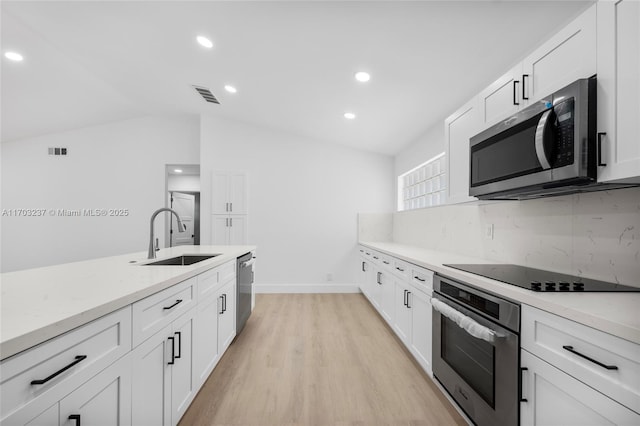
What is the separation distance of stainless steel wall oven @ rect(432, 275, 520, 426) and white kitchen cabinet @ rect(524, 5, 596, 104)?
104 cm

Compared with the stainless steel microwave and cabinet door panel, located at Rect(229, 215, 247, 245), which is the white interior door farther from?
the stainless steel microwave

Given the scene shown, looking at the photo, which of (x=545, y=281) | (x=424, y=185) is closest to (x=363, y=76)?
(x=424, y=185)

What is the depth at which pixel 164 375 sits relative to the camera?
1.37 m

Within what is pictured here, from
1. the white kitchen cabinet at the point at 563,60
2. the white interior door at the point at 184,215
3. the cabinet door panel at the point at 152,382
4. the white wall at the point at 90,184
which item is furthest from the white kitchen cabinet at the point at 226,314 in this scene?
the white wall at the point at 90,184

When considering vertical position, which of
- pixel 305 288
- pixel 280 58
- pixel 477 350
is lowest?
pixel 305 288

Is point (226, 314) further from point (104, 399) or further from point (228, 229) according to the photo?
point (228, 229)

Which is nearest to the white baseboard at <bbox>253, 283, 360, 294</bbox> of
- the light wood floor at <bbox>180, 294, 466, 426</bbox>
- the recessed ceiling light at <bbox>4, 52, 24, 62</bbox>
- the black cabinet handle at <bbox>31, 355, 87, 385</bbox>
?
the light wood floor at <bbox>180, 294, 466, 426</bbox>

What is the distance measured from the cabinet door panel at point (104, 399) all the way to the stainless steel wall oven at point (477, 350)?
1.52 metres

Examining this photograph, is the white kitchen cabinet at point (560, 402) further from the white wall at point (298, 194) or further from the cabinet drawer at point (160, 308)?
the white wall at point (298, 194)

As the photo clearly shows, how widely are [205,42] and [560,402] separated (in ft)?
11.7

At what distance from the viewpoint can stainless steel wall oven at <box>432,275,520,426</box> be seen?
3.95 ft

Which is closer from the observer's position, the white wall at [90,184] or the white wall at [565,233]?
the white wall at [565,233]

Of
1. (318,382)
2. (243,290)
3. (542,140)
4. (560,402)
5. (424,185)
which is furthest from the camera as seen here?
Result: (424,185)

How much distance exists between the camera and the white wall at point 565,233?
50.9 inches
